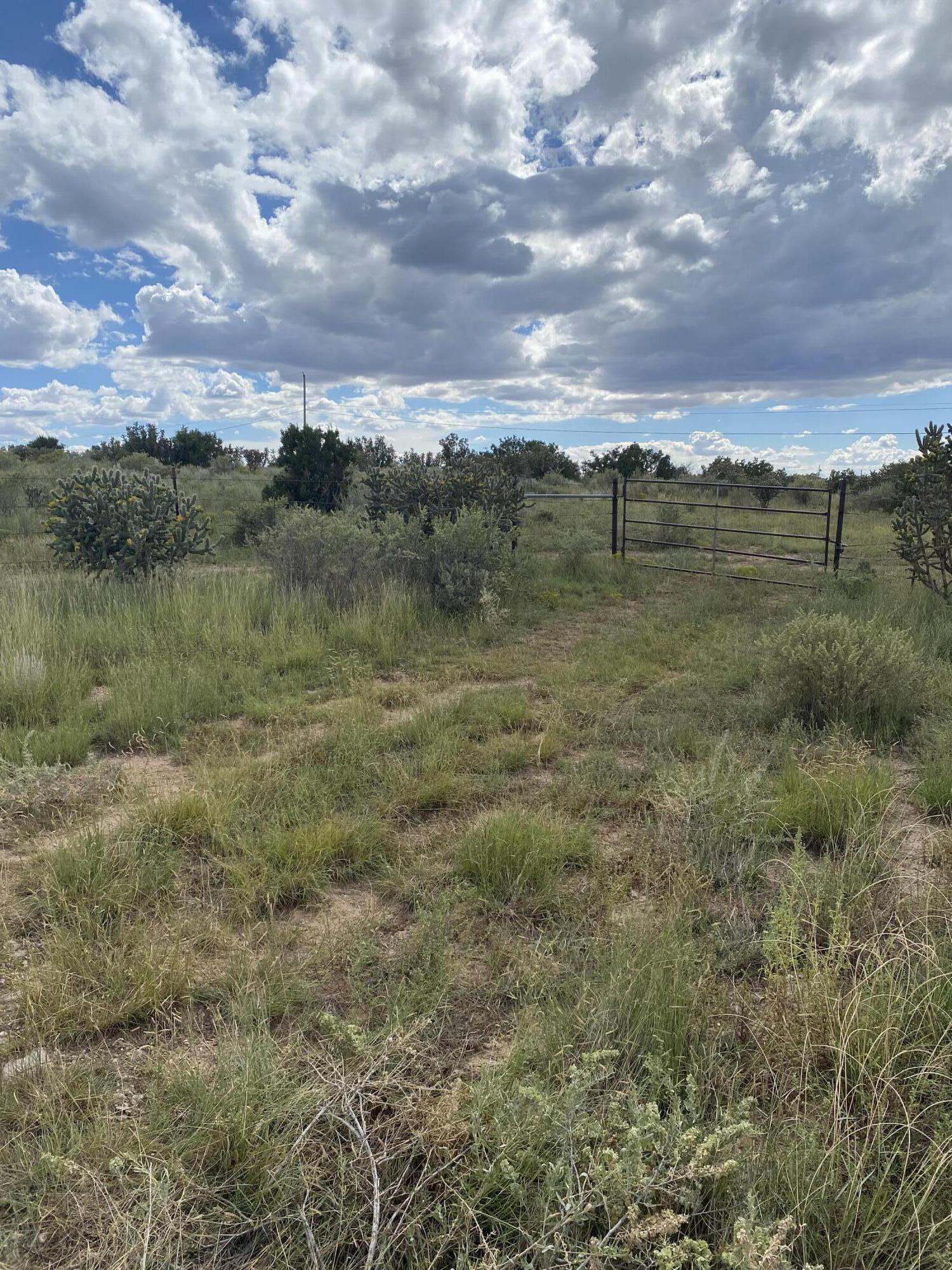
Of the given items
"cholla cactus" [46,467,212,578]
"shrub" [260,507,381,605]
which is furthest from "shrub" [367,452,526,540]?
"cholla cactus" [46,467,212,578]

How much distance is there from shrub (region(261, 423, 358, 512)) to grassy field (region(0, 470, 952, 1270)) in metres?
11.4

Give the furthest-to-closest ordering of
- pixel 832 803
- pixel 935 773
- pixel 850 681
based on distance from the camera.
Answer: pixel 850 681 → pixel 935 773 → pixel 832 803

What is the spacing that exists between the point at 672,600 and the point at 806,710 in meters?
5.25

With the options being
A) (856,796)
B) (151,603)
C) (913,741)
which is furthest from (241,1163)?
(151,603)

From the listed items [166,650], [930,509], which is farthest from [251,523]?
[930,509]

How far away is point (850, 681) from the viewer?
200 inches

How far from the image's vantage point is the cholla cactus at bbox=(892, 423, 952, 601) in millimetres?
8594

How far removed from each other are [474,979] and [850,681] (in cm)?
374

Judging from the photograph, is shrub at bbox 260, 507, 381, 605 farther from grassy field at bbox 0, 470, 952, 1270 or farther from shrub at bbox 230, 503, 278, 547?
shrub at bbox 230, 503, 278, 547

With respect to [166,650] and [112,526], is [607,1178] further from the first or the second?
[112,526]

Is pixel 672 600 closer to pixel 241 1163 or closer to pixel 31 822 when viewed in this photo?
pixel 31 822

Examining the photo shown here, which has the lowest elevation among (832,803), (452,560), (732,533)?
(832,803)

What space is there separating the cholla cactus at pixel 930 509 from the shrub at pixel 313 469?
38.1ft

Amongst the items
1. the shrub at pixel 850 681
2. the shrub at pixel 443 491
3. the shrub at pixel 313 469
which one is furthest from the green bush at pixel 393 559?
the shrub at pixel 313 469
